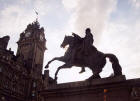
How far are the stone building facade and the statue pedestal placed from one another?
32.2m

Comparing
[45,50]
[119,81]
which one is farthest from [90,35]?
[45,50]

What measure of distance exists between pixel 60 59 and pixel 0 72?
32659 mm

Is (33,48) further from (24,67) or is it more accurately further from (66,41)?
(66,41)

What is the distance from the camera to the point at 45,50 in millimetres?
61375

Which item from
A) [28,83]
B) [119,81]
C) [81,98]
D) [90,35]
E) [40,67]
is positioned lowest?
[81,98]

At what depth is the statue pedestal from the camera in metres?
8.10

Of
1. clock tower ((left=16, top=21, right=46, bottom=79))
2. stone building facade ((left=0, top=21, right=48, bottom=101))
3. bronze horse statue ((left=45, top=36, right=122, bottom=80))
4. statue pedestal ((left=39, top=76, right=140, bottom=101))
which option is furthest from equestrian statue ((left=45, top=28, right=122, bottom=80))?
clock tower ((left=16, top=21, right=46, bottom=79))

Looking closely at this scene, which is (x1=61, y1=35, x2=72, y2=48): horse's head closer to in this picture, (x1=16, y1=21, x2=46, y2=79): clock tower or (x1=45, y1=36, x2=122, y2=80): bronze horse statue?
(x1=45, y1=36, x2=122, y2=80): bronze horse statue

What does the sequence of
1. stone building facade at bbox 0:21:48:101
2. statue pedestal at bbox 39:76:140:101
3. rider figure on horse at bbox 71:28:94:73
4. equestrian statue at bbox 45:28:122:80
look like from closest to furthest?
statue pedestal at bbox 39:76:140:101, equestrian statue at bbox 45:28:122:80, rider figure on horse at bbox 71:28:94:73, stone building facade at bbox 0:21:48:101

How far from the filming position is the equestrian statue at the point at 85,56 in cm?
998

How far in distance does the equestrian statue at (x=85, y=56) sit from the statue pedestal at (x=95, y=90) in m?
0.96

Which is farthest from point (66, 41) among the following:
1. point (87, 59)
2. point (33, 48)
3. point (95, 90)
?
point (33, 48)

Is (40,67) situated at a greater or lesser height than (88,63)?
greater

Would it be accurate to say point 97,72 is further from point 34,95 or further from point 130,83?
Answer: point 34,95
